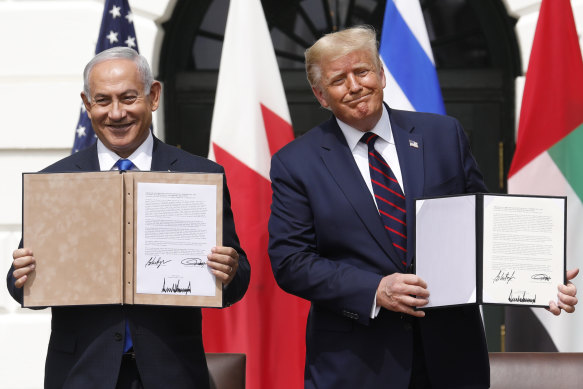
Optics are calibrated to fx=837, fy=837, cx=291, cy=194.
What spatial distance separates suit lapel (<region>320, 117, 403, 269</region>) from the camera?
8.37 ft

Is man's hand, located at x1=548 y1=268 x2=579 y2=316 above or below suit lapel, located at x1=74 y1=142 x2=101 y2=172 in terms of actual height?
below

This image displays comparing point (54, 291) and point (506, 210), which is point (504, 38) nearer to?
point (506, 210)

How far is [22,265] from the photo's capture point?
95.7 inches

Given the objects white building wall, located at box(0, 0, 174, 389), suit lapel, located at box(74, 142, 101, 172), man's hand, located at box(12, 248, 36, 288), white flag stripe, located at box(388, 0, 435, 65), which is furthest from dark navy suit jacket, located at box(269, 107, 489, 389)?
white building wall, located at box(0, 0, 174, 389)

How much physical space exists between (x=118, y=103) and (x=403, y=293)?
3.42ft

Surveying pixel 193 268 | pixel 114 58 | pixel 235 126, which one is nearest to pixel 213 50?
pixel 235 126

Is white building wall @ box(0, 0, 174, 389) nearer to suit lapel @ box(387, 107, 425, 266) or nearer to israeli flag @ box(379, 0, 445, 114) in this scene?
israeli flag @ box(379, 0, 445, 114)

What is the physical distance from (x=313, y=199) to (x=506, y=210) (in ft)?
1.95

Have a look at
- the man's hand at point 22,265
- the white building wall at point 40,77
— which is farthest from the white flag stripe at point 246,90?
the man's hand at point 22,265

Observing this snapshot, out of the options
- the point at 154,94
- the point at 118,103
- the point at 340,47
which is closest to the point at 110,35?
the point at 154,94

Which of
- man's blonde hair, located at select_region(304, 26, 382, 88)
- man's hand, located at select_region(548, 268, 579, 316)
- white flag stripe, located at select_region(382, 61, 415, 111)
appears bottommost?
man's hand, located at select_region(548, 268, 579, 316)

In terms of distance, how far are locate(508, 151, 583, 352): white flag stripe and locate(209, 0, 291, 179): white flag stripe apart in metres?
1.32

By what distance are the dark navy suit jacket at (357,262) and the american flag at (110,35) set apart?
202cm
